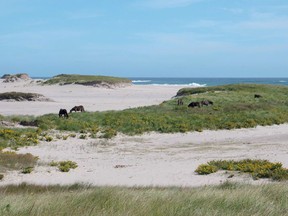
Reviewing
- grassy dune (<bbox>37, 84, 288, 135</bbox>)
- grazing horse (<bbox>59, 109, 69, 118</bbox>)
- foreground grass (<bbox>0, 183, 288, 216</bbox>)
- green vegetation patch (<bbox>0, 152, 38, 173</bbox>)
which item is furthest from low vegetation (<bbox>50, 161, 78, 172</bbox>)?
grazing horse (<bbox>59, 109, 69, 118</bbox>)

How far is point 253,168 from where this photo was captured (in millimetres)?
13148

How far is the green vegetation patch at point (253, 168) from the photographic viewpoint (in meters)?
12.4

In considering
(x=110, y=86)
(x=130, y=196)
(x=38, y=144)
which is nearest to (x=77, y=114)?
(x=38, y=144)

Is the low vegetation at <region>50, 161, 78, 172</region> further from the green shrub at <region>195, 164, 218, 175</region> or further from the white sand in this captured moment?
the green shrub at <region>195, 164, 218, 175</region>

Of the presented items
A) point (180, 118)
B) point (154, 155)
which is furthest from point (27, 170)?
point (180, 118)

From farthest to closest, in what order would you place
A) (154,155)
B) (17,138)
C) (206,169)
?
(17,138)
(154,155)
(206,169)

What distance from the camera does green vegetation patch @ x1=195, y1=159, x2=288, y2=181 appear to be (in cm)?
1244

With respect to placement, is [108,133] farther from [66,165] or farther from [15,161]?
[15,161]

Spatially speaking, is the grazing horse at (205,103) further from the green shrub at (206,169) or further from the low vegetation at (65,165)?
the green shrub at (206,169)

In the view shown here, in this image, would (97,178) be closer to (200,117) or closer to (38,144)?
(38,144)

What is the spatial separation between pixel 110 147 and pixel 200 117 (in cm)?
731

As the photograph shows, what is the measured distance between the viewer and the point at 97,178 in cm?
1310

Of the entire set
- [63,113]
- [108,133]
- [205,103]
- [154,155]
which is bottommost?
[154,155]

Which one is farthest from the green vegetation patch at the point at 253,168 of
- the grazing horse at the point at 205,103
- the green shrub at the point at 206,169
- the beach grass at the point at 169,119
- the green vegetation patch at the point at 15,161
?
the grazing horse at the point at 205,103
